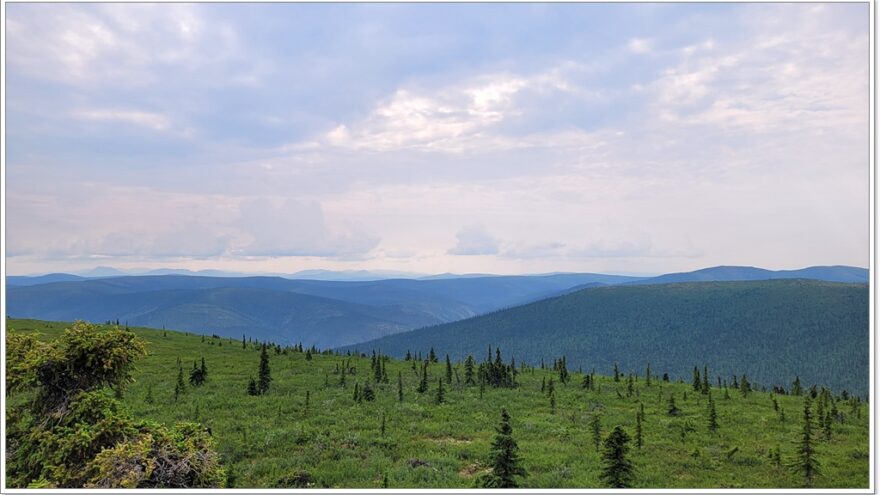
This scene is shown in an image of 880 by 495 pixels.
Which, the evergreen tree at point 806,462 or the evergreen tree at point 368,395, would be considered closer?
the evergreen tree at point 806,462

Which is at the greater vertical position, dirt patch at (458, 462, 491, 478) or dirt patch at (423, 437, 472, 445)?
dirt patch at (458, 462, 491, 478)

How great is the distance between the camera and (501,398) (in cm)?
4625

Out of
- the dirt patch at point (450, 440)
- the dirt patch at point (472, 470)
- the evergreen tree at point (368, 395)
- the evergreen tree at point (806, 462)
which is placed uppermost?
the evergreen tree at point (806, 462)

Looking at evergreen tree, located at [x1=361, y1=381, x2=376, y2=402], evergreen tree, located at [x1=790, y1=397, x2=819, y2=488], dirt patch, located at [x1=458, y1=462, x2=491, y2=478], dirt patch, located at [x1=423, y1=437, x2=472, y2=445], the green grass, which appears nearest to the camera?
evergreen tree, located at [x1=790, y1=397, x2=819, y2=488]

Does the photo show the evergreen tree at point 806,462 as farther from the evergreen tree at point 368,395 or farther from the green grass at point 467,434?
the evergreen tree at point 368,395

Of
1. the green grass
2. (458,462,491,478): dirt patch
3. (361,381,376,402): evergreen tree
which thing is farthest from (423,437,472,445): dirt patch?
(361,381,376,402): evergreen tree

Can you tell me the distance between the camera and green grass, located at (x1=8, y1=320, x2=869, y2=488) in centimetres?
2381

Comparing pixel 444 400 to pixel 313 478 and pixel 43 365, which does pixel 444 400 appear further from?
pixel 43 365

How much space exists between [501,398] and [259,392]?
72.1ft

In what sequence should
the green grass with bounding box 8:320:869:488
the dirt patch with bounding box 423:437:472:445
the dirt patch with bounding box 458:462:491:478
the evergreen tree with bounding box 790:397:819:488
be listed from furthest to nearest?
the dirt patch with bounding box 423:437:472:445 → the dirt patch with bounding box 458:462:491:478 → the green grass with bounding box 8:320:869:488 → the evergreen tree with bounding box 790:397:819:488

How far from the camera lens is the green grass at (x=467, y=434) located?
23812 mm

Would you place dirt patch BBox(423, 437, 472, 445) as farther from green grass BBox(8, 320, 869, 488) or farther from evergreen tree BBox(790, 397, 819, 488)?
evergreen tree BBox(790, 397, 819, 488)

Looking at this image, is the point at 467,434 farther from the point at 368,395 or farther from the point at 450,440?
the point at 368,395

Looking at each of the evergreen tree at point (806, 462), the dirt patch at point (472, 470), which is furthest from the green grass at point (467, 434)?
the evergreen tree at point (806, 462)
